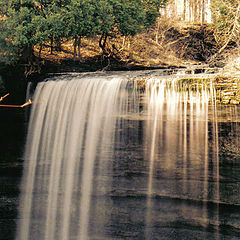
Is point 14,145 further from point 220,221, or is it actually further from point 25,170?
point 220,221

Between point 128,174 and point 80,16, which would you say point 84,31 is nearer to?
point 80,16

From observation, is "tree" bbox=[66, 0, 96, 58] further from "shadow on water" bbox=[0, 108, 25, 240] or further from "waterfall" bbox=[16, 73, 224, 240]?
"shadow on water" bbox=[0, 108, 25, 240]

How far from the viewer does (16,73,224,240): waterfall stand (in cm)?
1064

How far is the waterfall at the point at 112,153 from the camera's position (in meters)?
10.6

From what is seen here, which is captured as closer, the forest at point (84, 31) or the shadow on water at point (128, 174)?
the shadow on water at point (128, 174)

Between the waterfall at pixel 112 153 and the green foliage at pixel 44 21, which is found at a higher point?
the green foliage at pixel 44 21

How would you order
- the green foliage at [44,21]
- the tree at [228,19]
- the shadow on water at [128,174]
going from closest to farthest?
A: the shadow on water at [128,174] < the tree at [228,19] < the green foliage at [44,21]

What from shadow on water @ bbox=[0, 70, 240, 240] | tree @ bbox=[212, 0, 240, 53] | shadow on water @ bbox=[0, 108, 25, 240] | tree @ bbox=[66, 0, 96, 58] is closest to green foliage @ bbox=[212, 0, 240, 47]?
tree @ bbox=[212, 0, 240, 53]

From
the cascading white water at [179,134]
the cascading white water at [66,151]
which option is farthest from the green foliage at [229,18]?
the cascading white water at [66,151]

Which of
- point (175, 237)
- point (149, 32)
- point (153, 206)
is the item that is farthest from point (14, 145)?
point (149, 32)

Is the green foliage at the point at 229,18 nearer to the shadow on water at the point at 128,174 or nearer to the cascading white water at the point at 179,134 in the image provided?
the cascading white water at the point at 179,134

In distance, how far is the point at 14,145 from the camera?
1366cm

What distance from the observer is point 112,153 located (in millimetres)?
12367

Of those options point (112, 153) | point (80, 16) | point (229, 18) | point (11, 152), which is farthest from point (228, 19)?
point (11, 152)
